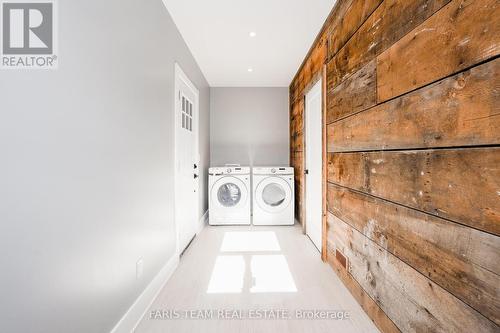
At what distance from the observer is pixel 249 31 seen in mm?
2455

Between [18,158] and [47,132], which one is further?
[47,132]

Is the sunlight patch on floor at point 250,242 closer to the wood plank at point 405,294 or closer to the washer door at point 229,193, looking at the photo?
the washer door at point 229,193

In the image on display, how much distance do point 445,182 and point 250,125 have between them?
3.67 metres

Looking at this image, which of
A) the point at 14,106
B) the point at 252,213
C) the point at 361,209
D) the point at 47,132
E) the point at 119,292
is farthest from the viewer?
the point at 252,213

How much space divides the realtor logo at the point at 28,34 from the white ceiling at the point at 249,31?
1.28 m

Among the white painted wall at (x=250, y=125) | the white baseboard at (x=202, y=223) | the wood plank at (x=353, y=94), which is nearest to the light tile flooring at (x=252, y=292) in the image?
the white baseboard at (x=202, y=223)

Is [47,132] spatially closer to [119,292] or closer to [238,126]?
[119,292]

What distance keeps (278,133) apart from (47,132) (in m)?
3.81

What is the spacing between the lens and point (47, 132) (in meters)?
0.91

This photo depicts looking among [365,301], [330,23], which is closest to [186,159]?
[330,23]

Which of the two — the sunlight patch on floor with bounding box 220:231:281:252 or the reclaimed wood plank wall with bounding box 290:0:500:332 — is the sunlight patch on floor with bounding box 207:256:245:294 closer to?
the sunlight patch on floor with bounding box 220:231:281:252

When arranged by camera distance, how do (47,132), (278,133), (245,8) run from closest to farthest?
(47,132) → (245,8) → (278,133)

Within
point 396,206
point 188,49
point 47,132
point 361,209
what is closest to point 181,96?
point 188,49

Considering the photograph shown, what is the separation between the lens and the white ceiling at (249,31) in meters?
2.05
